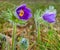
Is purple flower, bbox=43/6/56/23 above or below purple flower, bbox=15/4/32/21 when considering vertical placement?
below

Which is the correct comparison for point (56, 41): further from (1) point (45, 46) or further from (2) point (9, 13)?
(2) point (9, 13)

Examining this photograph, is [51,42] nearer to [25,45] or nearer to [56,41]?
[56,41]

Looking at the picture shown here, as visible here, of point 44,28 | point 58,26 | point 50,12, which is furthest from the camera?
point 58,26

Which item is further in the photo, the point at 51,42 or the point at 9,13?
the point at 51,42

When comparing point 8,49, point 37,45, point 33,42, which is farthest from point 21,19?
point 33,42

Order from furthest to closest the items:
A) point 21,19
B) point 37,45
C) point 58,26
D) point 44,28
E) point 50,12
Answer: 1. point 58,26
2. point 44,28
3. point 37,45
4. point 50,12
5. point 21,19

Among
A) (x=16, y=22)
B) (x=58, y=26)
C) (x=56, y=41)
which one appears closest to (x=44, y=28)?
(x=58, y=26)

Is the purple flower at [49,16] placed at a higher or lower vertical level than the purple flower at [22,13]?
lower

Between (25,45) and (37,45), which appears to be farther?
(37,45)

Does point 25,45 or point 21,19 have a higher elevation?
point 21,19
